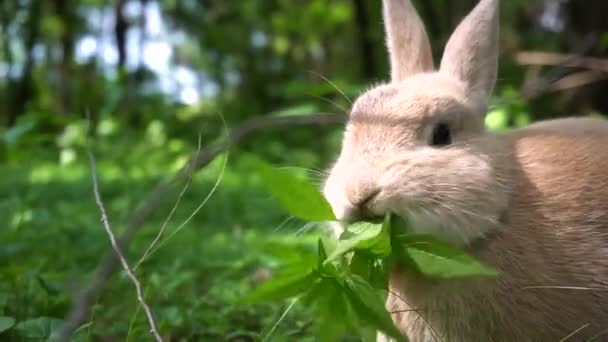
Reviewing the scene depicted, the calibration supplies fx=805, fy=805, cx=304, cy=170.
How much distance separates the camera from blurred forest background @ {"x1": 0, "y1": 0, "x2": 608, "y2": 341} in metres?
2.50

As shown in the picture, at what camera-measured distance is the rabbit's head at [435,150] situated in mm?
2037

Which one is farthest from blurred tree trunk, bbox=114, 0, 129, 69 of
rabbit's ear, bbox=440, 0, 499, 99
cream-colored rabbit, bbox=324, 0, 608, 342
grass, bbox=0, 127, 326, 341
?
cream-colored rabbit, bbox=324, 0, 608, 342

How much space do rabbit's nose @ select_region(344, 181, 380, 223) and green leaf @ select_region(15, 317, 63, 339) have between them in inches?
31.2

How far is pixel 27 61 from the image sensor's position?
1222cm

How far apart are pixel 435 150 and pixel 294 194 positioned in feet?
1.92

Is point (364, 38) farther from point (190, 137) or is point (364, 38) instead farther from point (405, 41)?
point (405, 41)

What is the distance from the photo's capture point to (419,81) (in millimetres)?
2498

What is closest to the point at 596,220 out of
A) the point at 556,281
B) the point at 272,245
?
the point at 556,281

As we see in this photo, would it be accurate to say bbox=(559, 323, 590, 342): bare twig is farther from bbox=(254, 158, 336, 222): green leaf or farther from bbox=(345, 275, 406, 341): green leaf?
bbox=(254, 158, 336, 222): green leaf

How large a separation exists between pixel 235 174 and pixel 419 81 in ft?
15.5

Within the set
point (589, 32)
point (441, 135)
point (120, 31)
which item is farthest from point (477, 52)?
point (120, 31)

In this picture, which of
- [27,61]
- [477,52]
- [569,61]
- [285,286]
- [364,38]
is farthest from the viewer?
[27,61]

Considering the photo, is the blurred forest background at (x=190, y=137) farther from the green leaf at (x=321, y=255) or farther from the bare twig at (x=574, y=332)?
the bare twig at (x=574, y=332)

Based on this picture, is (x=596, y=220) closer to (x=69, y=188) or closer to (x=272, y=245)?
(x=272, y=245)
